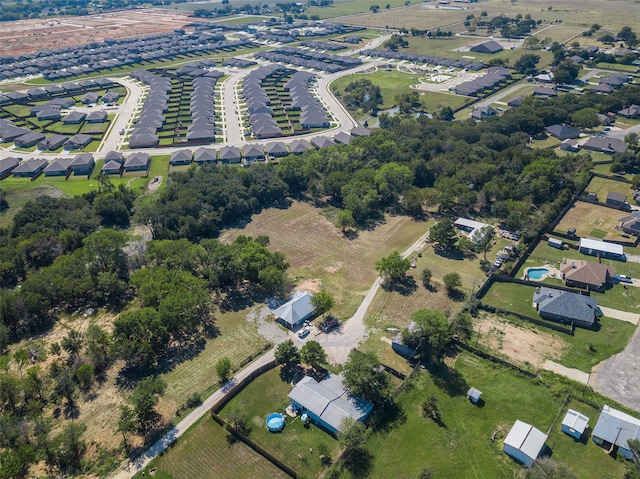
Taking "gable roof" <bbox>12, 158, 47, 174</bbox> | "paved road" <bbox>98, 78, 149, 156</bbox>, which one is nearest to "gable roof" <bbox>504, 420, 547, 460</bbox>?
"paved road" <bbox>98, 78, 149, 156</bbox>

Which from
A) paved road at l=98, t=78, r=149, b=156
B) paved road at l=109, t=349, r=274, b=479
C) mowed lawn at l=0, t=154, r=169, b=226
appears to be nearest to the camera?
paved road at l=109, t=349, r=274, b=479

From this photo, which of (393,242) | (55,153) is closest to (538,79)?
(393,242)

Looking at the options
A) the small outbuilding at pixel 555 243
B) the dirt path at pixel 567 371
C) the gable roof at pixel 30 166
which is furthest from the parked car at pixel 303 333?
the gable roof at pixel 30 166

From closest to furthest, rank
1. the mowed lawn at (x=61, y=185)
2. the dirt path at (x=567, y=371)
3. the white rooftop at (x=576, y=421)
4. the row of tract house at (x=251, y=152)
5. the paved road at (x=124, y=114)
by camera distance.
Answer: the white rooftop at (x=576, y=421)
the dirt path at (x=567, y=371)
the mowed lawn at (x=61, y=185)
the row of tract house at (x=251, y=152)
the paved road at (x=124, y=114)

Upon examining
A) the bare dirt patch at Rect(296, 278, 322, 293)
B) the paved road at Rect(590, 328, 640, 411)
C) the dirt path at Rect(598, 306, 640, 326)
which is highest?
the paved road at Rect(590, 328, 640, 411)

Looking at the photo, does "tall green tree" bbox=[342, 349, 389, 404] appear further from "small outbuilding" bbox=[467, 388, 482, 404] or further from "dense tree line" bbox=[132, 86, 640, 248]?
"dense tree line" bbox=[132, 86, 640, 248]

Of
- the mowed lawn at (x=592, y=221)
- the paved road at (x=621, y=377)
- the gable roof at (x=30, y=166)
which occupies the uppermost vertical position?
the gable roof at (x=30, y=166)

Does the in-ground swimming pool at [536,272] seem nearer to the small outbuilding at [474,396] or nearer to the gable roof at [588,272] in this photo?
the gable roof at [588,272]

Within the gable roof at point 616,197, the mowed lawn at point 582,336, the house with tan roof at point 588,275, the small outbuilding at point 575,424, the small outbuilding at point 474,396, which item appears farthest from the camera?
the gable roof at point 616,197
